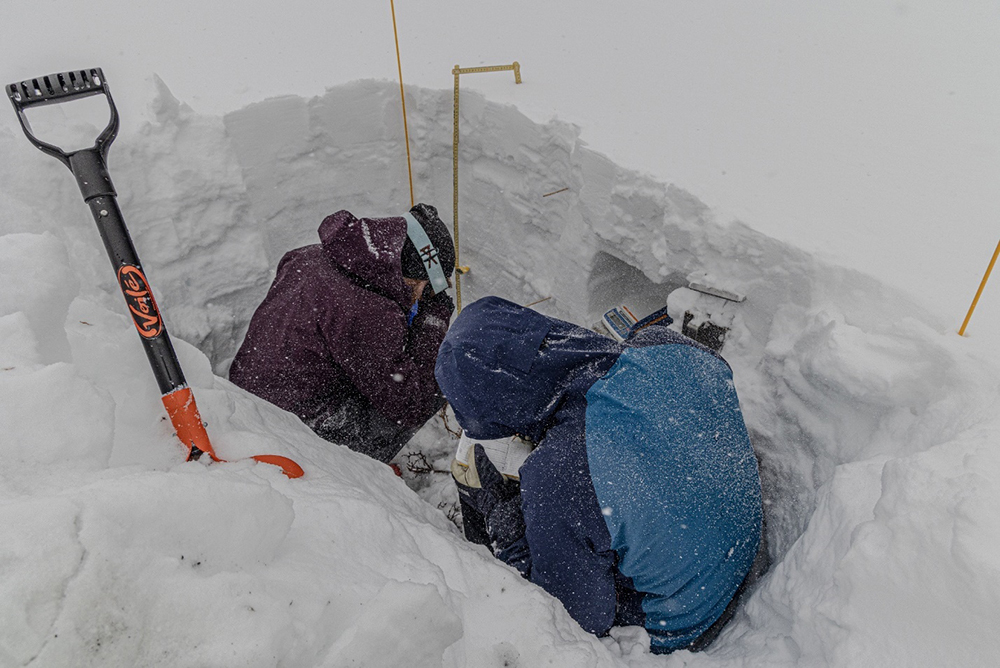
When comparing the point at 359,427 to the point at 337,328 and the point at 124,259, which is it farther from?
the point at 124,259

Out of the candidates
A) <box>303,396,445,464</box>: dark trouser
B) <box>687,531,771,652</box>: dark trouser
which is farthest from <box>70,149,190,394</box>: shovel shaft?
<box>687,531,771,652</box>: dark trouser

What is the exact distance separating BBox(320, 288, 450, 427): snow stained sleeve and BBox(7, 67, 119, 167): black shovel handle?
891 millimetres

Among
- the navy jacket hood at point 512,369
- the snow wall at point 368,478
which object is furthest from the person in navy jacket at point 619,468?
the snow wall at point 368,478

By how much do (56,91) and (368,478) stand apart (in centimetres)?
147

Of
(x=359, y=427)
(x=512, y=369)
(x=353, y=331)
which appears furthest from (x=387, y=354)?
(x=512, y=369)

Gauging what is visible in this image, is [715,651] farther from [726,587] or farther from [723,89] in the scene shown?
[723,89]

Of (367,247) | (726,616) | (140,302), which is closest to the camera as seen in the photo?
(140,302)

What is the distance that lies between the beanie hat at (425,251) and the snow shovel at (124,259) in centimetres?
105

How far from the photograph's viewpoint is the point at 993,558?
97 centimetres

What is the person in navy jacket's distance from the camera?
1466 mm

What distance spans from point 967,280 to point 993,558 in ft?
3.68

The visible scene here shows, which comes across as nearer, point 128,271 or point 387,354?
point 128,271

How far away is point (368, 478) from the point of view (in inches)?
72.8

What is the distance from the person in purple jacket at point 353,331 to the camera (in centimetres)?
229
